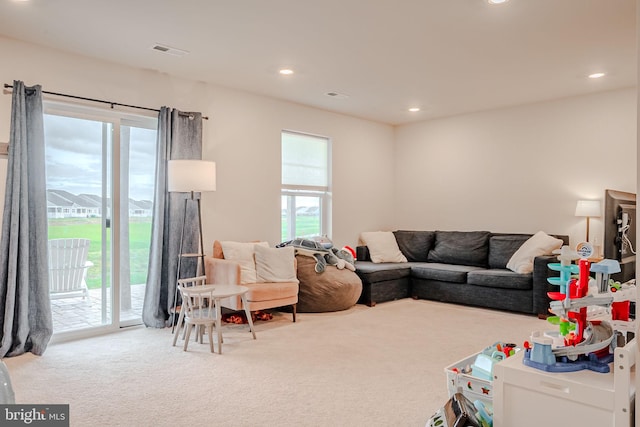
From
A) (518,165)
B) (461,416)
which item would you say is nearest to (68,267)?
(461,416)

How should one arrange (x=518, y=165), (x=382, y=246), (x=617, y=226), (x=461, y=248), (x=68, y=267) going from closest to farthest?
(x=617, y=226), (x=68, y=267), (x=518, y=165), (x=461, y=248), (x=382, y=246)

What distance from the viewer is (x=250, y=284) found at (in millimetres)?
4605

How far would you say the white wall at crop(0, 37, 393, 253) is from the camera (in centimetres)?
401

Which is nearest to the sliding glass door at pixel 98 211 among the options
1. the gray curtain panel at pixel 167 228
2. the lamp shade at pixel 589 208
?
the gray curtain panel at pixel 167 228

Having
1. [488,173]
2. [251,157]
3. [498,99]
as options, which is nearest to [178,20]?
[251,157]

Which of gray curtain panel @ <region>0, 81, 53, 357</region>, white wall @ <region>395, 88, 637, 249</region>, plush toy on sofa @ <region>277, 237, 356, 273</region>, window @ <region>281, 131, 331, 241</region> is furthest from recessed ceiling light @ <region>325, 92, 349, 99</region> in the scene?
gray curtain panel @ <region>0, 81, 53, 357</region>

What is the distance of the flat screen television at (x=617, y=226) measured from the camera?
2.43m

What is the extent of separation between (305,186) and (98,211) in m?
2.66

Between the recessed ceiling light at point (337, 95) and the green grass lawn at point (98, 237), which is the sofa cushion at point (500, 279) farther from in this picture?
the green grass lawn at point (98, 237)

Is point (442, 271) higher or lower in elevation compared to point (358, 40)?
lower

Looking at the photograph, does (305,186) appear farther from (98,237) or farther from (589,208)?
(589,208)

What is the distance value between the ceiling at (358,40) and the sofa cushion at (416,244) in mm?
2208

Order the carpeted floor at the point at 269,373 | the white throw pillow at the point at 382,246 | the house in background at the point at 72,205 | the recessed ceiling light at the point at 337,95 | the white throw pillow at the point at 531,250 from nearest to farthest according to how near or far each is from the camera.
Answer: the carpeted floor at the point at 269,373, the house in background at the point at 72,205, the white throw pillow at the point at 531,250, the recessed ceiling light at the point at 337,95, the white throw pillow at the point at 382,246

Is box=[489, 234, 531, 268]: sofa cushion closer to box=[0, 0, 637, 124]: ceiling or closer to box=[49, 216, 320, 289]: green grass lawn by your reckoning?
box=[0, 0, 637, 124]: ceiling
